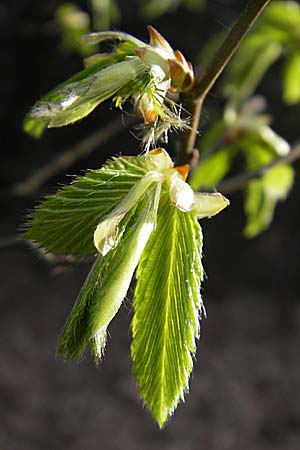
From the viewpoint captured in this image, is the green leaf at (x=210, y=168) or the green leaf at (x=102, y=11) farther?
the green leaf at (x=102, y=11)

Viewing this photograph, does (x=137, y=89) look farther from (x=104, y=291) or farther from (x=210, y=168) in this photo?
(x=210, y=168)

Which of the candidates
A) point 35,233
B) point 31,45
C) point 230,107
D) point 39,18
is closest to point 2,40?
point 31,45

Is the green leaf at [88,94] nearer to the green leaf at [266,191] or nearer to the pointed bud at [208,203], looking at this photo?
the pointed bud at [208,203]

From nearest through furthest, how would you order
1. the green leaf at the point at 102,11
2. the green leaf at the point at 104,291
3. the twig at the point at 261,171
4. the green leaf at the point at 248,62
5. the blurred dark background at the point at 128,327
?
the green leaf at the point at 104,291
the twig at the point at 261,171
the green leaf at the point at 248,62
the green leaf at the point at 102,11
the blurred dark background at the point at 128,327

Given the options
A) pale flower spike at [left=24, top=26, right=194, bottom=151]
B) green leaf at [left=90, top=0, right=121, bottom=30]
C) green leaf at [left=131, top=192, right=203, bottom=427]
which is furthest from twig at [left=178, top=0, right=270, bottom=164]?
green leaf at [left=90, top=0, right=121, bottom=30]

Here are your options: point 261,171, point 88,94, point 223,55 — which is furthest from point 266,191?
point 88,94

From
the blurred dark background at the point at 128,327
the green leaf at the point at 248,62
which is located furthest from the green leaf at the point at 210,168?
the blurred dark background at the point at 128,327

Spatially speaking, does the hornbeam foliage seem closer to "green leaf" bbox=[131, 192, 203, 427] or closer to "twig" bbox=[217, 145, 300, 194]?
"green leaf" bbox=[131, 192, 203, 427]
